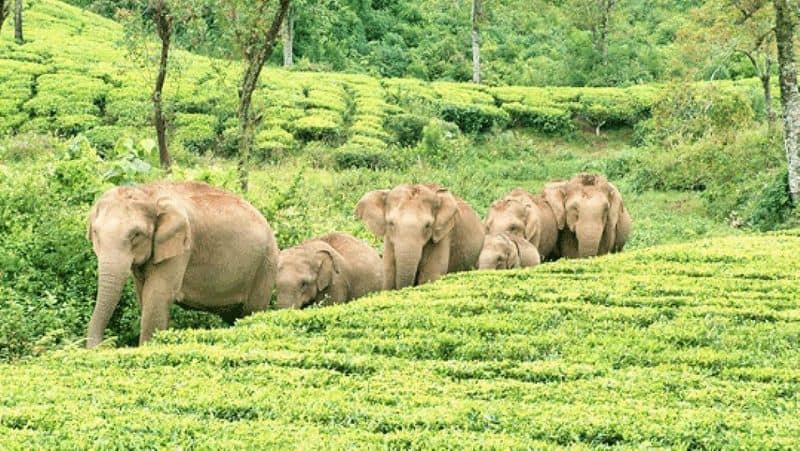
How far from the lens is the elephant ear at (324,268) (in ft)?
38.4

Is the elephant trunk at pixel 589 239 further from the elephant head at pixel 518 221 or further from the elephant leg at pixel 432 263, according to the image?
the elephant leg at pixel 432 263

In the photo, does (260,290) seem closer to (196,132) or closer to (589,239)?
(589,239)

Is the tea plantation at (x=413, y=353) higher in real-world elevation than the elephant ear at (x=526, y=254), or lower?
higher

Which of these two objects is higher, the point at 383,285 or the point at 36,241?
the point at 36,241

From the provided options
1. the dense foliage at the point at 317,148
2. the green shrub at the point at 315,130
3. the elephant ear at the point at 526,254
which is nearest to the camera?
the dense foliage at the point at 317,148

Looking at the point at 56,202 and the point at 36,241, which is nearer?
the point at 36,241

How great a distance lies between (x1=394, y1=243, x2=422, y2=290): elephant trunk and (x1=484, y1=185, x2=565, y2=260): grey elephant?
375 cm

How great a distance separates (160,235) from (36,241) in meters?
2.40

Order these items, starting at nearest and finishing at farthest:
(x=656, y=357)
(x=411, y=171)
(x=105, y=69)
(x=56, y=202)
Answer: (x=656, y=357)
(x=56, y=202)
(x=411, y=171)
(x=105, y=69)

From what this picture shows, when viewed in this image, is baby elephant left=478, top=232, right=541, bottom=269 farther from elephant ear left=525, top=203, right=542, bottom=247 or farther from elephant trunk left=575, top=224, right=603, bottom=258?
elephant trunk left=575, top=224, right=603, bottom=258

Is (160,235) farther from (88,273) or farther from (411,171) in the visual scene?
(411,171)

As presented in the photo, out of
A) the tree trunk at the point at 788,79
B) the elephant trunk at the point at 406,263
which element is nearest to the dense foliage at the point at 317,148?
the tree trunk at the point at 788,79

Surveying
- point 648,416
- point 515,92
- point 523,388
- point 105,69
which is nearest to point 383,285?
point 523,388

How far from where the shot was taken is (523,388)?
728cm
